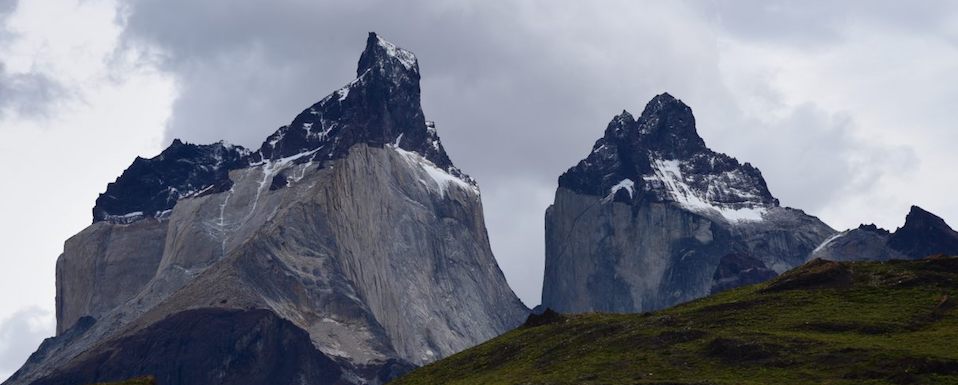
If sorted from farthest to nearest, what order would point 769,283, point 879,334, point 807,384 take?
point 769,283
point 879,334
point 807,384

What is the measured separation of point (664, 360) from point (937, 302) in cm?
2690

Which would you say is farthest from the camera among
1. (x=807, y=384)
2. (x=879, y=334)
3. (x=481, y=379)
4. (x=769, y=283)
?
(x=769, y=283)

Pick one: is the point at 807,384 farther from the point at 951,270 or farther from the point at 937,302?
the point at 951,270

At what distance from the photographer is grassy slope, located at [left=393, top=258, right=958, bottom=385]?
514 ft

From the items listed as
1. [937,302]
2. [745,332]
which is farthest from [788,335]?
[937,302]

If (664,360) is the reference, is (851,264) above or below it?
above

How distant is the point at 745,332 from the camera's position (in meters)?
172

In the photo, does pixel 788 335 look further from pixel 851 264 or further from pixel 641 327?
pixel 851 264

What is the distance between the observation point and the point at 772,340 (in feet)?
547

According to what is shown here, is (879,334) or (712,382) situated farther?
(879,334)

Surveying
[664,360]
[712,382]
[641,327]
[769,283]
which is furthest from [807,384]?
[769,283]

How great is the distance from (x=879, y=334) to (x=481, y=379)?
37625 mm

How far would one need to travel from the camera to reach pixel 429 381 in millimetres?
185875

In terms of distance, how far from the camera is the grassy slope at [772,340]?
514 feet
